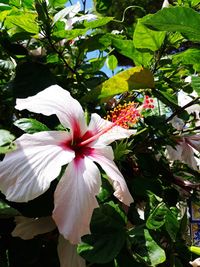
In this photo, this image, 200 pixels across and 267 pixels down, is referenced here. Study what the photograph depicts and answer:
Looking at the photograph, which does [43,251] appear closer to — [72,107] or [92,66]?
[72,107]

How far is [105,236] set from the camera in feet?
1.96

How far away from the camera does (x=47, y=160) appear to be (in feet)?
1.73

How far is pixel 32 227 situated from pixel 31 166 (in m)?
0.15

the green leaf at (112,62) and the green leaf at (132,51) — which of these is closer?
the green leaf at (132,51)

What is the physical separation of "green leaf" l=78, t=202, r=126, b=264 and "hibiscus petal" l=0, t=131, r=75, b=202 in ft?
0.37

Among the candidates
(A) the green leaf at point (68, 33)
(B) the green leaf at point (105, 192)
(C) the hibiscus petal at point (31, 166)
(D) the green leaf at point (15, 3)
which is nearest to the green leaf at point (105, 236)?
(B) the green leaf at point (105, 192)

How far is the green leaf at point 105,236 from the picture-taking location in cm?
56

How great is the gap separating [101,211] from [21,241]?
0.44 ft

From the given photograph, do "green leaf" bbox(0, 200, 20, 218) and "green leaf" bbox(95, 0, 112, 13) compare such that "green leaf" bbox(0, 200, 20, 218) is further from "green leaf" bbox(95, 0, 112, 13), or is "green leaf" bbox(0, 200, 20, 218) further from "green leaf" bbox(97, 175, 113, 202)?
"green leaf" bbox(95, 0, 112, 13)

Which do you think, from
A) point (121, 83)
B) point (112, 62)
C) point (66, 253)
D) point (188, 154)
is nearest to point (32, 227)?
point (66, 253)

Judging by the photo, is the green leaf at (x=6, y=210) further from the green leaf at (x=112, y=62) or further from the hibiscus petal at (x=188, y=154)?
the green leaf at (x=112, y=62)

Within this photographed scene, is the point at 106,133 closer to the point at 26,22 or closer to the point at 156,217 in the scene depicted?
the point at 156,217

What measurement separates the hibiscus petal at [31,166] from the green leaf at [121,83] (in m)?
0.21

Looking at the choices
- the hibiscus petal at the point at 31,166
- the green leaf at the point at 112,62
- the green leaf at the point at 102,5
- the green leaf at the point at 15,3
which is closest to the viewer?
the hibiscus petal at the point at 31,166
